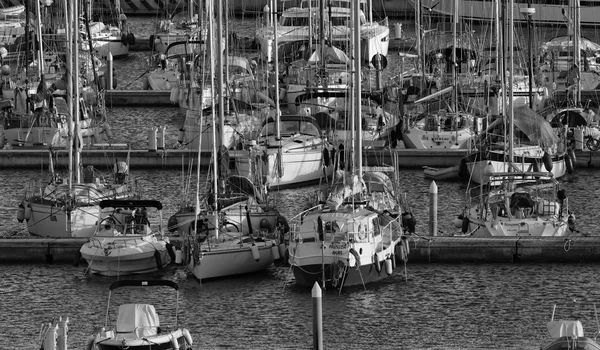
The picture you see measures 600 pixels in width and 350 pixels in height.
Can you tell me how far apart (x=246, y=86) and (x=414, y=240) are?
23.1 meters

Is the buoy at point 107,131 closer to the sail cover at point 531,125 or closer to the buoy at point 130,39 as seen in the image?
the sail cover at point 531,125

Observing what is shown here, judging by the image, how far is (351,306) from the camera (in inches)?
1823

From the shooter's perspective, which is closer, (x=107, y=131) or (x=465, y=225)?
(x=465, y=225)

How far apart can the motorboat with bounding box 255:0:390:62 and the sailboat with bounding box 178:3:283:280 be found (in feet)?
90.3

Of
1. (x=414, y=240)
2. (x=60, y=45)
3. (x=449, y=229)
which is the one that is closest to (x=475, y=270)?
(x=414, y=240)

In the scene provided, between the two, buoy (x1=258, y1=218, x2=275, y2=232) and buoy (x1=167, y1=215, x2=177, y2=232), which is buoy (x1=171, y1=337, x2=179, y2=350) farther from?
buoy (x1=167, y1=215, x2=177, y2=232)

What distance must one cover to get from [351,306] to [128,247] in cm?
672

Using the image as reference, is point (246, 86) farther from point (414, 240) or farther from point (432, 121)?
point (414, 240)

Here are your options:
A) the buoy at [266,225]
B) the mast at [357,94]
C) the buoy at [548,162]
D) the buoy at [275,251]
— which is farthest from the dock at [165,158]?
the buoy at [275,251]

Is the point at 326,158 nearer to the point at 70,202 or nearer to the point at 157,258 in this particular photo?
the point at 70,202

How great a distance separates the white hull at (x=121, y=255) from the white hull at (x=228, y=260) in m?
1.47

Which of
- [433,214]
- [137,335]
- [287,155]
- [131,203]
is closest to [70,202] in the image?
[131,203]

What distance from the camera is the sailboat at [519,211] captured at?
51031 millimetres

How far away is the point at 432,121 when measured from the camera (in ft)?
219
